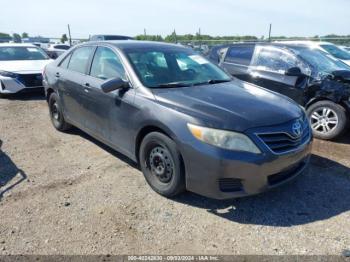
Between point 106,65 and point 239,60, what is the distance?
3.51 metres

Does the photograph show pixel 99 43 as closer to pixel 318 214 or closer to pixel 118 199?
pixel 118 199

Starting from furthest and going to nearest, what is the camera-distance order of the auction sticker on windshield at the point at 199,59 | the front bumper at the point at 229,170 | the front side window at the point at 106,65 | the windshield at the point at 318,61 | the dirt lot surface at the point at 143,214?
the windshield at the point at 318,61 < the auction sticker on windshield at the point at 199,59 < the front side window at the point at 106,65 < the front bumper at the point at 229,170 < the dirt lot surface at the point at 143,214

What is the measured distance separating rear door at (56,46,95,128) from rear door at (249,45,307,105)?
3.31m

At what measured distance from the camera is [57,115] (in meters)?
5.75

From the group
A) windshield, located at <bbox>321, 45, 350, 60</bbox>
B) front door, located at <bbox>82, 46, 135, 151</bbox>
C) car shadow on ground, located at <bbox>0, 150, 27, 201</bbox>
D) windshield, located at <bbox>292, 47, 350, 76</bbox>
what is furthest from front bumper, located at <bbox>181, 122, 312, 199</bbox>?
windshield, located at <bbox>321, 45, 350, 60</bbox>

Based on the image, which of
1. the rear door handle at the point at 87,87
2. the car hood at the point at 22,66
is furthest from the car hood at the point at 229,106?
the car hood at the point at 22,66

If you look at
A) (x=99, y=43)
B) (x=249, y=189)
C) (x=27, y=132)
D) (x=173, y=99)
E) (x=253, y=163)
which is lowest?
(x=27, y=132)

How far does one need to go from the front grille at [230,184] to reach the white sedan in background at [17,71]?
6969mm

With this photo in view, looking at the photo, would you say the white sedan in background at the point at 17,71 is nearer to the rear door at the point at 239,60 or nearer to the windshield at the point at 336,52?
the rear door at the point at 239,60

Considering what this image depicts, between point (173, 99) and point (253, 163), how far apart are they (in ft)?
3.46

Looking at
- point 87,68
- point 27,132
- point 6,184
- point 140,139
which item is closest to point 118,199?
point 140,139

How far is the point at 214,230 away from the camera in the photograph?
2982mm

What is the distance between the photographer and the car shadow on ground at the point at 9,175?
375cm

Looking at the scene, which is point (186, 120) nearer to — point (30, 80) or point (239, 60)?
point (239, 60)
